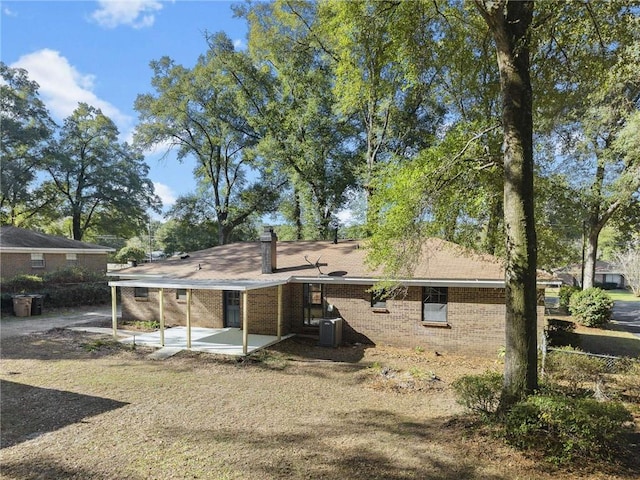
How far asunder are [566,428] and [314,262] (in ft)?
34.8

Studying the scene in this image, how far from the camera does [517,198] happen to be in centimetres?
632

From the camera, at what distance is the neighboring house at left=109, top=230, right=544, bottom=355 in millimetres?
11906

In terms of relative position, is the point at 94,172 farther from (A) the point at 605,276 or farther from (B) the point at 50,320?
(A) the point at 605,276

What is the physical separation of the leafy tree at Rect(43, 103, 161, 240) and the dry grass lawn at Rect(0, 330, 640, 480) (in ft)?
78.8

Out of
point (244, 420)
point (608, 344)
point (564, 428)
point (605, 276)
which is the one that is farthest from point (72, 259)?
point (605, 276)

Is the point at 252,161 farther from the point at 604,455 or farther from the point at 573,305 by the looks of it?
the point at 604,455

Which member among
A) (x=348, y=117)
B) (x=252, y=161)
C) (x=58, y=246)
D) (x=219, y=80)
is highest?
(x=219, y=80)

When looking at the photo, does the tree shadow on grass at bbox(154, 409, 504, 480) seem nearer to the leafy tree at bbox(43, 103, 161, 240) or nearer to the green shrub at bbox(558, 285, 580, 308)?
the green shrub at bbox(558, 285, 580, 308)

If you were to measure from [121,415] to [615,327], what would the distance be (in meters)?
21.4

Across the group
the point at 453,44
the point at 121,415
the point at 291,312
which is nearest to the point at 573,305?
the point at 291,312

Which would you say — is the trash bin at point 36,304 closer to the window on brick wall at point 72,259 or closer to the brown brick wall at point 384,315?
the brown brick wall at point 384,315

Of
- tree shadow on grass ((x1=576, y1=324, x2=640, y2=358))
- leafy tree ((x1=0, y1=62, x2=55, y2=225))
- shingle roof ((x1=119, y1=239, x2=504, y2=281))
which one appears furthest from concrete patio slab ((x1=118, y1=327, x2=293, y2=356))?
leafy tree ((x1=0, y1=62, x2=55, y2=225))

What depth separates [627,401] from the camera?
25.3ft

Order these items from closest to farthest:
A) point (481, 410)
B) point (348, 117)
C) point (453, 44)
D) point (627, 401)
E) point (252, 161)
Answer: point (481, 410) → point (627, 401) → point (453, 44) → point (348, 117) → point (252, 161)
